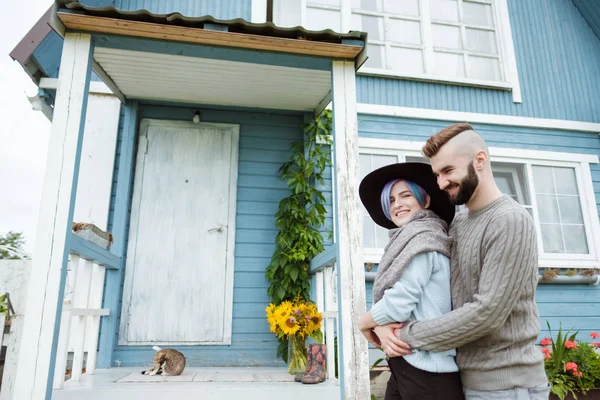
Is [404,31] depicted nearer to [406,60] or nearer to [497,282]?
[406,60]

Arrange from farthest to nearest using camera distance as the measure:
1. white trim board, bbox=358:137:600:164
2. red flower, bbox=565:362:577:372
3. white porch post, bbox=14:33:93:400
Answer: white trim board, bbox=358:137:600:164 < red flower, bbox=565:362:577:372 < white porch post, bbox=14:33:93:400

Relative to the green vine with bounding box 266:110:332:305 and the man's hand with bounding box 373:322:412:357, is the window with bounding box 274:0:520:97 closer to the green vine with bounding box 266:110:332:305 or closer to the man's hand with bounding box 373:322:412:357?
the green vine with bounding box 266:110:332:305

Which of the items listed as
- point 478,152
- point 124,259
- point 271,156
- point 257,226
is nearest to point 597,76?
point 271,156

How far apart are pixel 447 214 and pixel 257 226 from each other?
112 inches

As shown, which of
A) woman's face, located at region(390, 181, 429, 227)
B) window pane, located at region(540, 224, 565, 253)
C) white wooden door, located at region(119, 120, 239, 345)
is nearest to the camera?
woman's face, located at region(390, 181, 429, 227)

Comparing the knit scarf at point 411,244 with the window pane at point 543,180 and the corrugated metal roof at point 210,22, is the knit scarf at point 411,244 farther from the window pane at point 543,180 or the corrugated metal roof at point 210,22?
the window pane at point 543,180

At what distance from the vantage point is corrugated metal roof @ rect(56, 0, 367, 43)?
285 centimetres

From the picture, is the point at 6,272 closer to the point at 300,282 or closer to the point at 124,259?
the point at 124,259

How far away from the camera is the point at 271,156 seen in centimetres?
462

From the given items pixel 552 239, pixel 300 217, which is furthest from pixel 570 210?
pixel 300 217

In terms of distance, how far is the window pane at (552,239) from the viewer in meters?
5.24

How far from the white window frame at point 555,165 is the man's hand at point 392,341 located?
3.25m

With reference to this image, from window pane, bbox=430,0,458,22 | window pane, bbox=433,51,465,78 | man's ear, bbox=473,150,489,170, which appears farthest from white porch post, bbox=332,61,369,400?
window pane, bbox=430,0,458,22

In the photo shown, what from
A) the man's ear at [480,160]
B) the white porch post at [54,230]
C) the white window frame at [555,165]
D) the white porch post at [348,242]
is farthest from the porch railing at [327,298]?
the man's ear at [480,160]
